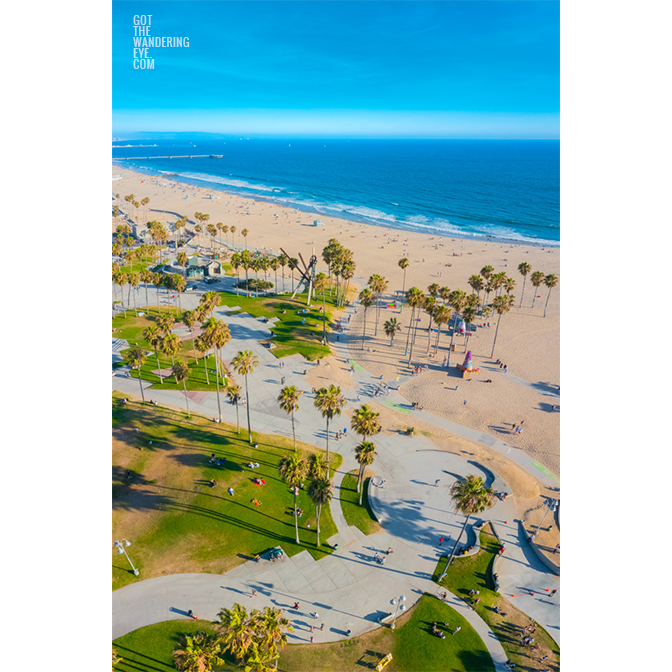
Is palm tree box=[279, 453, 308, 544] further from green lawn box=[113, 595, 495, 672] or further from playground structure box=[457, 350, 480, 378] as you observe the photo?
playground structure box=[457, 350, 480, 378]

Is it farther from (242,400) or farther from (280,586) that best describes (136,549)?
(242,400)

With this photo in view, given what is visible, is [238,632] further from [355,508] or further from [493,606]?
[493,606]

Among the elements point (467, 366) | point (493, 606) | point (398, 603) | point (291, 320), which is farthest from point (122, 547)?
point (467, 366)

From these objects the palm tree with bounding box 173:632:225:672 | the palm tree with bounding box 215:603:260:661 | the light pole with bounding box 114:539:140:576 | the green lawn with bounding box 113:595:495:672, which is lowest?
the green lawn with bounding box 113:595:495:672

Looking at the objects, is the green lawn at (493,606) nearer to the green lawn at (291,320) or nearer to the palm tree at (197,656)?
the palm tree at (197,656)

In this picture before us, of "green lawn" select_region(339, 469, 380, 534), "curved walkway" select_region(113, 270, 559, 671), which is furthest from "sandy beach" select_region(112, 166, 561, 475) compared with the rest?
"green lawn" select_region(339, 469, 380, 534)

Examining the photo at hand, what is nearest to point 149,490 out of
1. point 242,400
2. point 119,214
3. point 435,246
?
point 242,400
